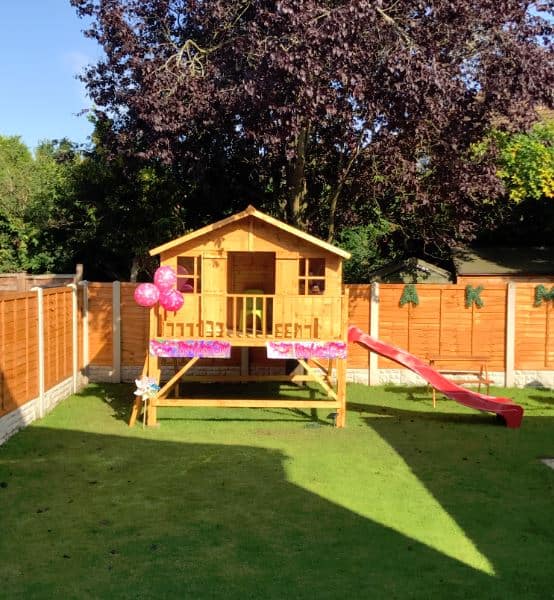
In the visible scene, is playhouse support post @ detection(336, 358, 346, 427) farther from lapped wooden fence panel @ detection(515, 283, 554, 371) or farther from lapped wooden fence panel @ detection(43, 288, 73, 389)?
lapped wooden fence panel @ detection(515, 283, 554, 371)

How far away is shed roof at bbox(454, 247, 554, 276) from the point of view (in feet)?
67.9

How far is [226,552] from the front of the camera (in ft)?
19.2

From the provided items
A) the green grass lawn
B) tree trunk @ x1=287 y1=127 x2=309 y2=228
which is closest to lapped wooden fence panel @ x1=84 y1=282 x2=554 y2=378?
tree trunk @ x1=287 y1=127 x2=309 y2=228

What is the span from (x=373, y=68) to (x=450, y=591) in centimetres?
848

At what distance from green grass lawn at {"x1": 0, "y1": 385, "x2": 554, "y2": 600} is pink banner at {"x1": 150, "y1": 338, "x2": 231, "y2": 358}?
126cm

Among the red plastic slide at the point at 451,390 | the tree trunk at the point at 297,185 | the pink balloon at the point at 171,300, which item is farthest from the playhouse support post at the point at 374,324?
the pink balloon at the point at 171,300

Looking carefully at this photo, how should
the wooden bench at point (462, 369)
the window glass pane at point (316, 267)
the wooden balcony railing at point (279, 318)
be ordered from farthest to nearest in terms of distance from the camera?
the window glass pane at point (316, 267)
the wooden bench at point (462, 369)
the wooden balcony railing at point (279, 318)

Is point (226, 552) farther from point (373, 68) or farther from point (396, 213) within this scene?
point (396, 213)

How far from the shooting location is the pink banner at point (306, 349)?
11.1 meters

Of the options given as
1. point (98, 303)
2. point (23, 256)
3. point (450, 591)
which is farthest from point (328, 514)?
point (23, 256)

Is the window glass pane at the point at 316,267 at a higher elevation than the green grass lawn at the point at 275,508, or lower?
higher

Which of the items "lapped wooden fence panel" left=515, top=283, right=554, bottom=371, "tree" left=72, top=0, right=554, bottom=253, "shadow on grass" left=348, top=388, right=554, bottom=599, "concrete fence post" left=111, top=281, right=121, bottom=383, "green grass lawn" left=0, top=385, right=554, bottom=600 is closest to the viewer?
"green grass lawn" left=0, top=385, right=554, bottom=600

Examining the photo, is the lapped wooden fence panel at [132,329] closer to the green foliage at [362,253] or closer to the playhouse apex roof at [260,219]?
the playhouse apex roof at [260,219]

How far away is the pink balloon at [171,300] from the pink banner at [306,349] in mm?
1672
